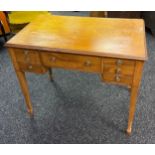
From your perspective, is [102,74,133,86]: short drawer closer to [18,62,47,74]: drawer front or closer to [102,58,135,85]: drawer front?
[102,58,135,85]: drawer front


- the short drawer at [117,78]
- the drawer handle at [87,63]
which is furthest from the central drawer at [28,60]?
the short drawer at [117,78]

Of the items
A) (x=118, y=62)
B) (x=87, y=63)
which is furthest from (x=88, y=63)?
(x=118, y=62)

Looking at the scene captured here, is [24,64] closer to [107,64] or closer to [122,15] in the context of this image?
[107,64]

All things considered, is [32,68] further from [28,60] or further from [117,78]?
[117,78]

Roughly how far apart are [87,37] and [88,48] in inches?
5.4

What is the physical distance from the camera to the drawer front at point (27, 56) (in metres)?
1.20

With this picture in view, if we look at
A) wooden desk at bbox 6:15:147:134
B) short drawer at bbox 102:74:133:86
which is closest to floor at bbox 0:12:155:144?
wooden desk at bbox 6:15:147:134

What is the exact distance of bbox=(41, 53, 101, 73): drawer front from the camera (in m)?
1.11

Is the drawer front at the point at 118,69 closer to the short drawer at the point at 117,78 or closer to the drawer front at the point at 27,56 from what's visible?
the short drawer at the point at 117,78

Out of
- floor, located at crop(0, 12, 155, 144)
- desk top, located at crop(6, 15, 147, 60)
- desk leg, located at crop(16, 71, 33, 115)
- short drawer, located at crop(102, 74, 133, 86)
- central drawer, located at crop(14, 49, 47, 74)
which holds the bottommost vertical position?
floor, located at crop(0, 12, 155, 144)

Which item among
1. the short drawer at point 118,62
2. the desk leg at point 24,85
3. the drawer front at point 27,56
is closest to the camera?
the short drawer at point 118,62

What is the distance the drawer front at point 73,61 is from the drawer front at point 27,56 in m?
0.05

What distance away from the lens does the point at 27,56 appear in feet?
4.04
